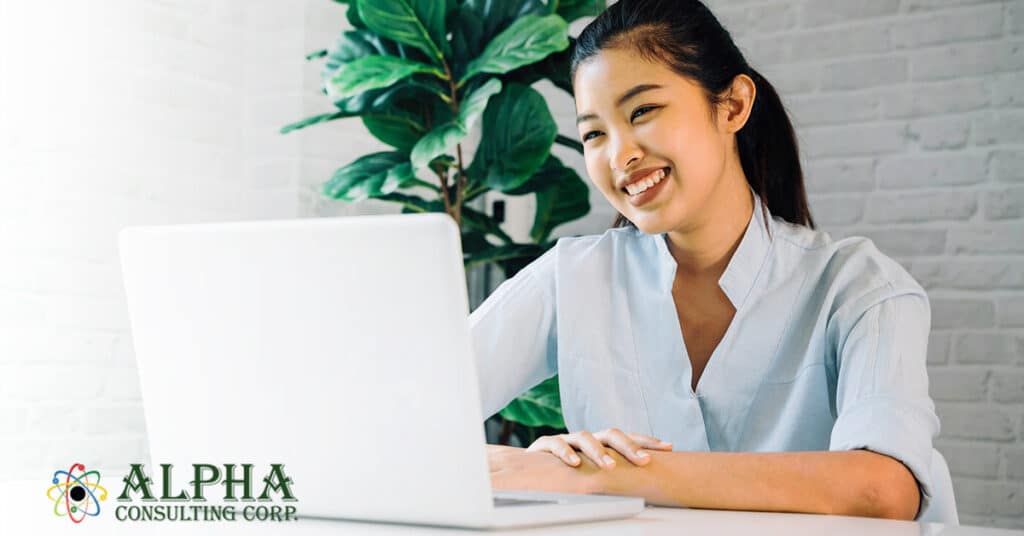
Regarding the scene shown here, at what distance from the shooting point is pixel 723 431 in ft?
4.86

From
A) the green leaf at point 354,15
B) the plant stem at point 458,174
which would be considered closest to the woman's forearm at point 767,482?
the plant stem at point 458,174

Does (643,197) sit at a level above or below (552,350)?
above

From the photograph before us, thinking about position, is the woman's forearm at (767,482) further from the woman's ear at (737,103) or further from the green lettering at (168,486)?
the woman's ear at (737,103)

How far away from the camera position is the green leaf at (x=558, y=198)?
8.41 feet

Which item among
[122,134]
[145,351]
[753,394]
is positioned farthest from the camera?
[122,134]

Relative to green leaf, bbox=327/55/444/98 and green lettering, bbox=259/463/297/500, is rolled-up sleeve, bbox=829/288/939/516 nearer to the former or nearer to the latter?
green lettering, bbox=259/463/297/500

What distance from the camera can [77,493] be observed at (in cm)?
82

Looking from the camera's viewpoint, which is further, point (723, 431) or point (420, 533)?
point (723, 431)

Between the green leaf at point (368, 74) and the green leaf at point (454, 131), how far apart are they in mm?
146

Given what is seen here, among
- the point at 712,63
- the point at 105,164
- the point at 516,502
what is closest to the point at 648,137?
the point at 712,63

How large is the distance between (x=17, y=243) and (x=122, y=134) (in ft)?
1.34

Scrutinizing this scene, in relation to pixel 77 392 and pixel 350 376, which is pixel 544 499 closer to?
pixel 350 376

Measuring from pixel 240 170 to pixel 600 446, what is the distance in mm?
2166

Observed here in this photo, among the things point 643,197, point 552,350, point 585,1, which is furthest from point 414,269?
point 585,1
